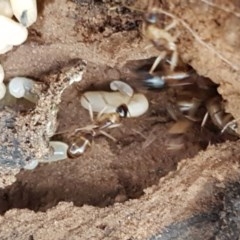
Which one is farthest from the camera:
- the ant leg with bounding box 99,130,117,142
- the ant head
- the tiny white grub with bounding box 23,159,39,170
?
the ant leg with bounding box 99,130,117,142

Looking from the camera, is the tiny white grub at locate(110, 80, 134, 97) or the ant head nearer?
the ant head

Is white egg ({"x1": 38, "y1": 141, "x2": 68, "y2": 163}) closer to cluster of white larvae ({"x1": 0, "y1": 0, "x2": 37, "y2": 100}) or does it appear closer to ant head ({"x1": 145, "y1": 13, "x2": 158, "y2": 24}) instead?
cluster of white larvae ({"x1": 0, "y1": 0, "x2": 37, "y2": 100})

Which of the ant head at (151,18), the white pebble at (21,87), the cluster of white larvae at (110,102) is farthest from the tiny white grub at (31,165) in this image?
the ant head at (151,18)

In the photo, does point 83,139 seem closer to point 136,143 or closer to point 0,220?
point 136,143

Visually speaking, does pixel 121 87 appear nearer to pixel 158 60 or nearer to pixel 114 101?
pixel 114 101

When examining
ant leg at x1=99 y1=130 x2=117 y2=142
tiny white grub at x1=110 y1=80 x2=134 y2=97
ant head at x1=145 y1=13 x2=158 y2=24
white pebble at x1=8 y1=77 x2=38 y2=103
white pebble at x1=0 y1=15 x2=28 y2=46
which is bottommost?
ant leg at x1=99 y1=130 x2=117 y2=142

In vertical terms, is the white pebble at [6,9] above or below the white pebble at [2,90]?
above

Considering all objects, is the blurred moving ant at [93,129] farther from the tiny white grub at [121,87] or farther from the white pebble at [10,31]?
the white pebble at [10,31]

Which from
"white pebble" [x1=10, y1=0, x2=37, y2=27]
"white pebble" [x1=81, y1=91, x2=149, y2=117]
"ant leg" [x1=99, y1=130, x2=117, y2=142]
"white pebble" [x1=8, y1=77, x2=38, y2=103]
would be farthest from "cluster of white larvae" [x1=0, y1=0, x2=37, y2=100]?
"ant leg" [x1=99, y1=130, x2=117, y2=142]
